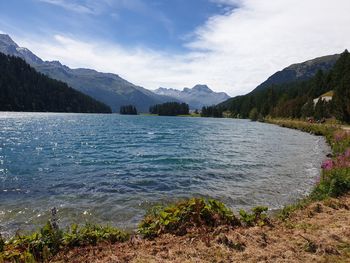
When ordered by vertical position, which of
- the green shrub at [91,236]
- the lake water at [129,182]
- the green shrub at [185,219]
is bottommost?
the lake water at [129,182]

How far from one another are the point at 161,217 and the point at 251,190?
11.0 meters

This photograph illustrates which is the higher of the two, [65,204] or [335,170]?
[335,170]

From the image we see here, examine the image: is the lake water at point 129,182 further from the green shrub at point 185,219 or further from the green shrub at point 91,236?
the green shrub at point 91,236

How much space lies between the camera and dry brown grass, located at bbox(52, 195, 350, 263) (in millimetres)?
8719

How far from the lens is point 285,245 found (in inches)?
372

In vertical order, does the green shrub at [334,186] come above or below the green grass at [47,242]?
above

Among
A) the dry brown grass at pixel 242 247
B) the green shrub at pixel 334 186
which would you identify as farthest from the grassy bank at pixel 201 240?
the green shrub at pixel 334 186

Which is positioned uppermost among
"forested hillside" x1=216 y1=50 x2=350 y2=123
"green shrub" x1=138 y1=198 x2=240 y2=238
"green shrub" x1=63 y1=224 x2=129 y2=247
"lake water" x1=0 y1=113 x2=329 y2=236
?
"forested hillside" x1=216 y1=50 x2=350 y2=123

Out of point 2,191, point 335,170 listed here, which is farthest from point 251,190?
point 2,191

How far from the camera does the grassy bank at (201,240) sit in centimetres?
885

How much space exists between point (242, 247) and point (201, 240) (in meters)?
1.39

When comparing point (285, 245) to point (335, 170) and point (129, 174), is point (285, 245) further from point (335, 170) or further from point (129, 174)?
point (129, 174)

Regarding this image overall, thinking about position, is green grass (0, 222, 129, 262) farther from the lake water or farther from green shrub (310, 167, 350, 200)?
green shrub (310, 167, 350, 200)

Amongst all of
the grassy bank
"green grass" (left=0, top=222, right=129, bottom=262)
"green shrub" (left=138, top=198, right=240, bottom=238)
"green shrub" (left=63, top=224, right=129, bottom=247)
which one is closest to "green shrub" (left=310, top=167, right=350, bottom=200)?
the grassy bank
